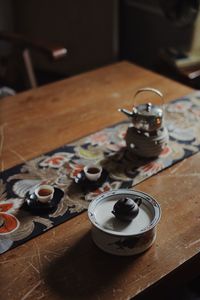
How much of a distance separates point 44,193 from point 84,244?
198 millimetres

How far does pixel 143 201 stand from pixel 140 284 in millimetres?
202

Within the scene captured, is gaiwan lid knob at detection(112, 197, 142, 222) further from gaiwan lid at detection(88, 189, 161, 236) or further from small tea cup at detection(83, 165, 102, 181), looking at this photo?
small tea cup at detection(83, 165, 102, 181)

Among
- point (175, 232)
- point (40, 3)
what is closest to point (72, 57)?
point (40, 3)

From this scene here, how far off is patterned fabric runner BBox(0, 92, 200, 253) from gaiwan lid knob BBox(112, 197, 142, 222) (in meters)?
0.14

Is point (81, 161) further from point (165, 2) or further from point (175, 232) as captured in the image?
point (165, 2)

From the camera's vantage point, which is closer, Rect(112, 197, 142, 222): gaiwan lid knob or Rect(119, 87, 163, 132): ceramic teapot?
Rect(112, 197, 142, 222): gaiwan lid knob

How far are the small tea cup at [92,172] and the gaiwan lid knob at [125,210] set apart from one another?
207mm

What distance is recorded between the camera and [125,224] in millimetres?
957

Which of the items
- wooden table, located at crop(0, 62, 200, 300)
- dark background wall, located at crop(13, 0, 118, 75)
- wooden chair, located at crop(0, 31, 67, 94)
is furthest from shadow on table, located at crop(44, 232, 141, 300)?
dark background wall, located at crop(13, 0, 118, 75)

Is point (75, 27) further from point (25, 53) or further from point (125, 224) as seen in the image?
point (125, 224)

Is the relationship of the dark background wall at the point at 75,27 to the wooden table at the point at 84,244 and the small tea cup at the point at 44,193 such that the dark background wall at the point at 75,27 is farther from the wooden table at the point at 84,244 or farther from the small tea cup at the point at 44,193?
the small tea cup at the point at 44,193

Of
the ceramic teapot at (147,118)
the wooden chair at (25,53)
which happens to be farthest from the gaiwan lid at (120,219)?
the wooden chair at (25,53)

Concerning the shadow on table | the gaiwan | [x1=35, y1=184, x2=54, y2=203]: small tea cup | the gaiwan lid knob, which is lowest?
the shadow on table

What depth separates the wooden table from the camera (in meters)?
A: 0.88
